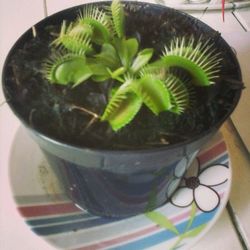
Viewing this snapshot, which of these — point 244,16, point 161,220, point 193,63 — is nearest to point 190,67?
point 193,63

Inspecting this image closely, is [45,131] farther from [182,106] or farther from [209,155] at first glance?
[209,155]

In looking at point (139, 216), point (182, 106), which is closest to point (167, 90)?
point (182, 106)

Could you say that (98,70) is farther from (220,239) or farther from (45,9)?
(45,9)

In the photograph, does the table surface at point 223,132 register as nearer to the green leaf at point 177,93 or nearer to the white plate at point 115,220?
the white plate at point 115,220

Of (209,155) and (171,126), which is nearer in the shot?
(171,126)

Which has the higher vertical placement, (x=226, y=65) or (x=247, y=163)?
(x=226, y=65)

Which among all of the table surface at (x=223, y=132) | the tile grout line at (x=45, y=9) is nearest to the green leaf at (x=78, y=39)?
the table surface at (x=223, y=132)
